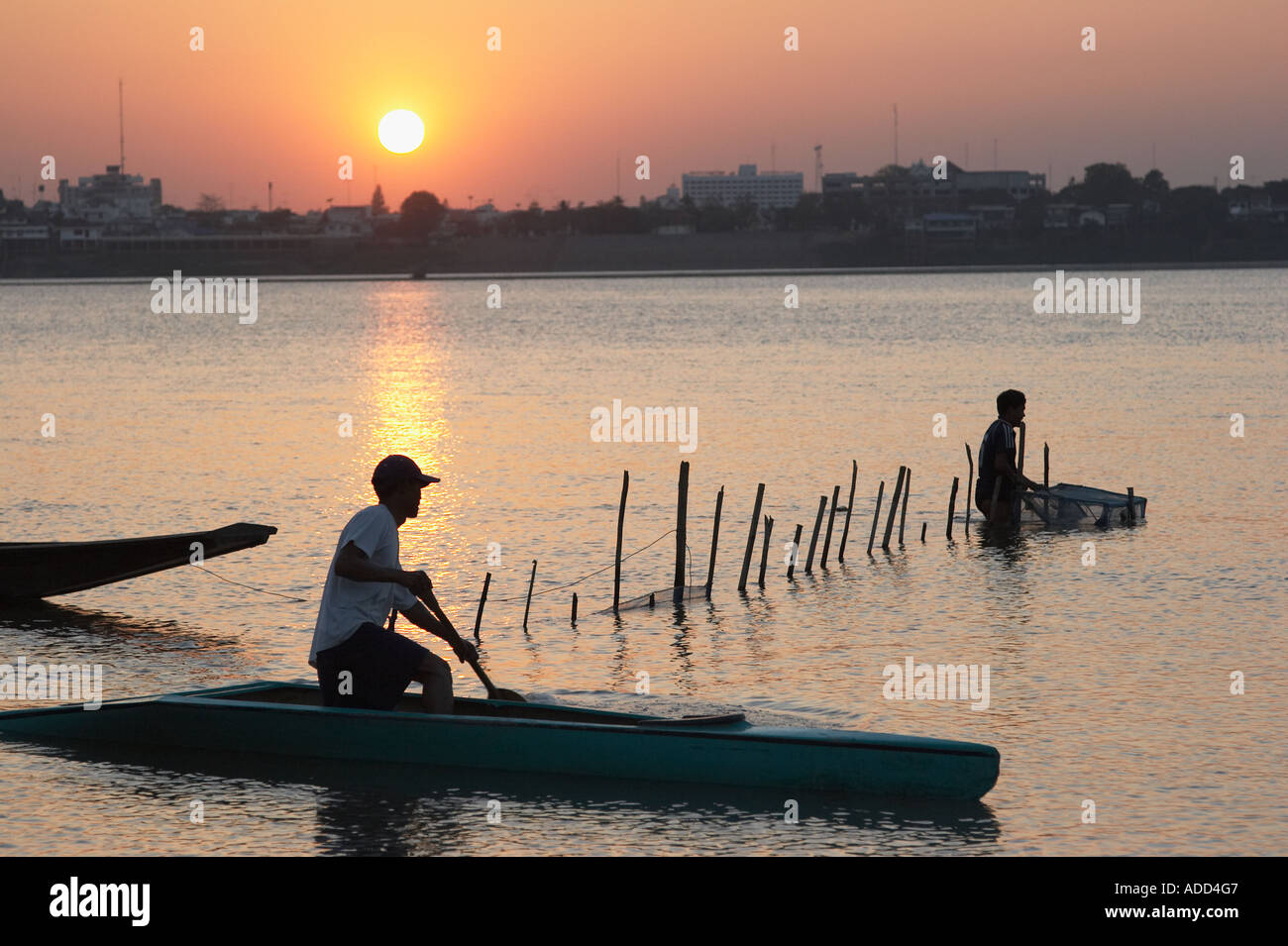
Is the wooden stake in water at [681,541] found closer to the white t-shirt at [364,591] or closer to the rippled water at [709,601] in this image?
the rippled water at [709,601]

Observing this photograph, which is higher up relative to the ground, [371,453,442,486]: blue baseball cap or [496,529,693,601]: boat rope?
[371,453,442,486]: blue baseball cap

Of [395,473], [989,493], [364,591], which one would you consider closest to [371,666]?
[364,591]

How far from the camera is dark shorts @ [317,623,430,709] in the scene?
35.4ft

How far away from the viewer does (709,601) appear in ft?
62.8

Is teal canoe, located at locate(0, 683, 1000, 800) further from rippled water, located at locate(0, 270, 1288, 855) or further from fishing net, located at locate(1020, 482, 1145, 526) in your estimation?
fishing net, located at locate(1020, 482, 1145, 526)

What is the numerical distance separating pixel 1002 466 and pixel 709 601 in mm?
5372

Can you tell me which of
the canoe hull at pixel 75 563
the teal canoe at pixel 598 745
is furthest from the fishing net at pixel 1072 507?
the teal canoe at pixel 598 745

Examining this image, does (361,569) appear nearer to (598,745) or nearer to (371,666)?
(371,666)

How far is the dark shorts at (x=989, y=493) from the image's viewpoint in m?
22.8

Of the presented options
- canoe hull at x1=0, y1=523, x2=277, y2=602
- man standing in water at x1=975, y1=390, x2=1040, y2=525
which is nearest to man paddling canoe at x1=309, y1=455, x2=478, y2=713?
canoe hull at x1=0, y1=523, x2=277, y2=602

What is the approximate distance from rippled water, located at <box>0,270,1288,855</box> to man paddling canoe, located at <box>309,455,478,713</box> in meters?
0.82

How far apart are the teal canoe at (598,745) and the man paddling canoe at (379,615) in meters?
0.23

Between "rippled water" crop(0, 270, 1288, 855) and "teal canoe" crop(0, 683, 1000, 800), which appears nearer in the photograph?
"teal canoe" crop(0, 683, 1000, 800)
